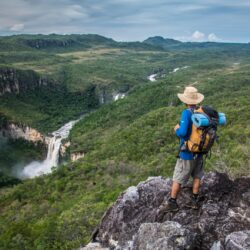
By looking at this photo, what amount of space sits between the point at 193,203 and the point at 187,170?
97 cm

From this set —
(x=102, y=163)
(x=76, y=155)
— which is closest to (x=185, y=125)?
(x=102, y=163)

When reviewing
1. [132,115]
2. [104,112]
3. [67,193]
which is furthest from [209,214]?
[104,112]

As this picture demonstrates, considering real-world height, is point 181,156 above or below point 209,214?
above

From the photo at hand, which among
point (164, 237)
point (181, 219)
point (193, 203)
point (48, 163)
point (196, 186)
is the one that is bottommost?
point (48, 163)

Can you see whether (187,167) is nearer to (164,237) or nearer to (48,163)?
(164,237)

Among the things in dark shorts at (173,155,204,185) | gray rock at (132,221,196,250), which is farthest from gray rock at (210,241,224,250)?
dark shorts at (173,155,204,185)

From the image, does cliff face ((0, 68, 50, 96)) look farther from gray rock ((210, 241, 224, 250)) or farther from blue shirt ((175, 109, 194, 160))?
gray rock ((210, 241, 224, 250))

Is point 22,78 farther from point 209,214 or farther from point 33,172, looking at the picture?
point 209,214

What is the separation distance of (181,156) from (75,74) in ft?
592

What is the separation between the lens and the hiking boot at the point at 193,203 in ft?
36.0

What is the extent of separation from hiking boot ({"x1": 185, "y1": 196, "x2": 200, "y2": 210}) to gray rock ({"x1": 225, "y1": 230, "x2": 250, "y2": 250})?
1.87m

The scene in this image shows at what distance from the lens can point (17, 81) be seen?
142375mm

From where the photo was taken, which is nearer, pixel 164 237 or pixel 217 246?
pixel 217 246

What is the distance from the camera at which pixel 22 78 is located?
478 feet
